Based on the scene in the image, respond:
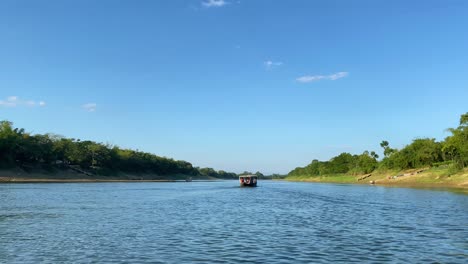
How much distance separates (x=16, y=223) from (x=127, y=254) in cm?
1841

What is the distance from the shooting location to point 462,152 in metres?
123

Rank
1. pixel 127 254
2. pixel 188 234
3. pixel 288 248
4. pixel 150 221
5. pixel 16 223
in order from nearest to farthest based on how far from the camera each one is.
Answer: pixel 127 254
pixel 288 248
pixel 188 234
pixel 16 223
pixel 150 221

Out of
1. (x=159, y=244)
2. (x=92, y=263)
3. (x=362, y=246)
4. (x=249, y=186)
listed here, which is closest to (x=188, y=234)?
(x=159, y=244)

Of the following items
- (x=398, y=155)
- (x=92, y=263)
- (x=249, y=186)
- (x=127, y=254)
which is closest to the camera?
(x=92, y=263)

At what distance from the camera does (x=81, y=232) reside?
32.6 metres

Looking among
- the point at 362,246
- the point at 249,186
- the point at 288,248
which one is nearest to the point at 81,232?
the point at 288,248

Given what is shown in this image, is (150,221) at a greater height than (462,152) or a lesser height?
lesser

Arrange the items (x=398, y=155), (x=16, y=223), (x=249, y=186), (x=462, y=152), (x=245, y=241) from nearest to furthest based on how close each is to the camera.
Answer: (x=245, y=241) < (x=16, y=223) < (x=462, y=152) < (x=249, y=186) < (x=398, y=155)

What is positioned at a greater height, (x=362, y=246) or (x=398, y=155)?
(x=398, y=155)

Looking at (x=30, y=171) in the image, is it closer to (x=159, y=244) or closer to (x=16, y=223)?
(x=16, y=223)

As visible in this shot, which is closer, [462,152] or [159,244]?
[159,244]

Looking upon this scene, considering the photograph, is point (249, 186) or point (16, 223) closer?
point (16, 223)

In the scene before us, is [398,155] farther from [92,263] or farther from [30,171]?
[92,263]

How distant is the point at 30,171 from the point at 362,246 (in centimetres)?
16913
